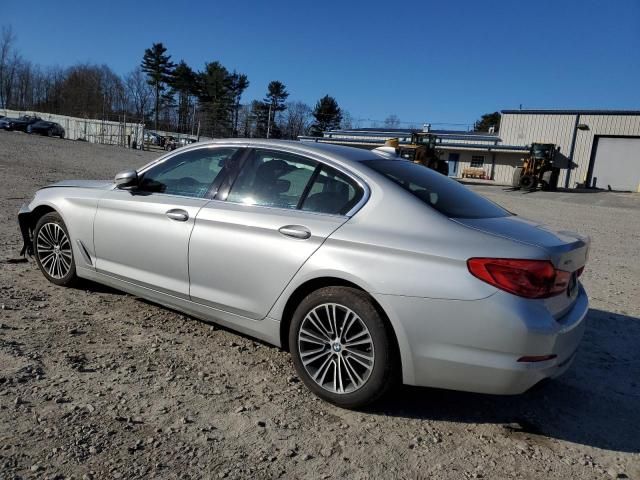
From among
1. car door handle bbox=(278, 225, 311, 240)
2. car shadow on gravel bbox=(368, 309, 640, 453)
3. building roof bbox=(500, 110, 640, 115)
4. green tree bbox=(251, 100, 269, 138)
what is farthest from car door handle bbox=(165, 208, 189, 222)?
green tree bbox=(251, 100, 269, 138)

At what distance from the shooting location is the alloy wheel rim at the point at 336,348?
116 inches

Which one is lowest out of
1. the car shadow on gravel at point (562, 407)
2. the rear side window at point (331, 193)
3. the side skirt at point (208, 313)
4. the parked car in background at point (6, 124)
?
the car shadow on gravel at point (562, 407)

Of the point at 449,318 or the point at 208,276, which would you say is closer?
the point at 449,318

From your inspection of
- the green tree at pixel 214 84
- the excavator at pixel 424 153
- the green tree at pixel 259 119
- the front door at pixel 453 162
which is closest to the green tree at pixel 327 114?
the green tree at pixel 214 84

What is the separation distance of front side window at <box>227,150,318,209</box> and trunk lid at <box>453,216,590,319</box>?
1.11 m

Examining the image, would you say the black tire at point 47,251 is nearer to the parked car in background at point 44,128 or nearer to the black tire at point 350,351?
the black tire at point 350,351

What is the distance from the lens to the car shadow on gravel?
3.00 meters

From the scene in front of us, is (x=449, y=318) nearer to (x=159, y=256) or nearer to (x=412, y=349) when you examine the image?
(x=412, y=349)

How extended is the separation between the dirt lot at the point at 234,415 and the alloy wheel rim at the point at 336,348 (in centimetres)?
18

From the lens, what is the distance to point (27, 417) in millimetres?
2668

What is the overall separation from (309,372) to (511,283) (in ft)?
4.45

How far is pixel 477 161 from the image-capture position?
136ft

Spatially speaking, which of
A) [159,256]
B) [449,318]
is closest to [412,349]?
[449,318]

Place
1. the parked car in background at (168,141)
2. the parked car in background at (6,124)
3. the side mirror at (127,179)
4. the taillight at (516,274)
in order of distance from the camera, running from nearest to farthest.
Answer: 1. the taillight at (516,274)
2. the side mirror at (127,179)
3. the parked car in background at (6,124)
4. the parked car in background at (168,141)
